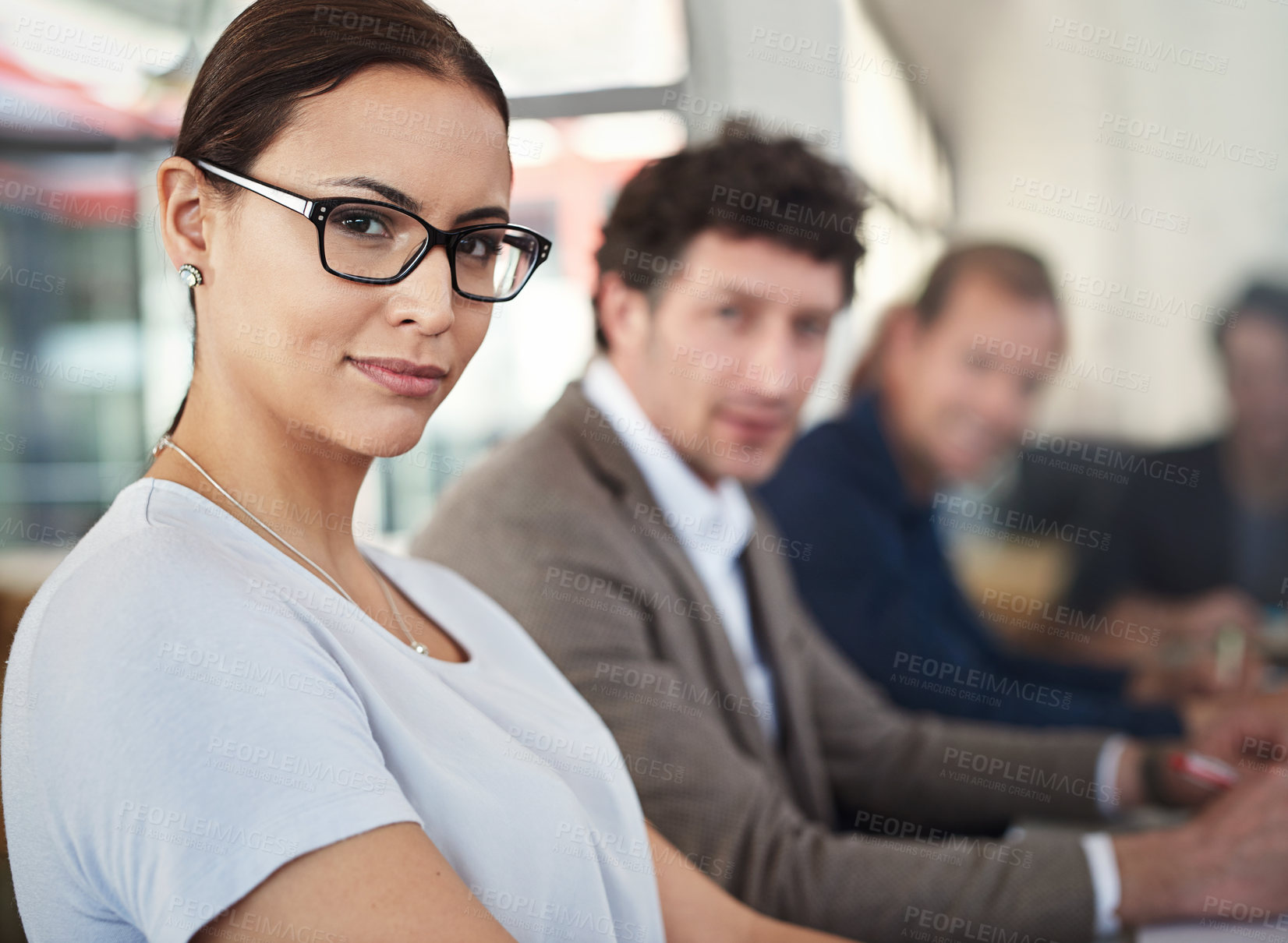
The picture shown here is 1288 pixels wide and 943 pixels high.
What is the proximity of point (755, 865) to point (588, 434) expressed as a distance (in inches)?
24.0

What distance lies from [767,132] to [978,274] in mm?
1101

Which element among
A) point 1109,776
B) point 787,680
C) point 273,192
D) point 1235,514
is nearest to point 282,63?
point 273,192

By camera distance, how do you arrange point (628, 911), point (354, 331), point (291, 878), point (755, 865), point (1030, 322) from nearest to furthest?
point (291, 878) < point (354, 331) < point (628, 911) < point (755, 865) < point (1030, 322)

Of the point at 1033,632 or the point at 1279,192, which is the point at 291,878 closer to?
the point at 1033,632

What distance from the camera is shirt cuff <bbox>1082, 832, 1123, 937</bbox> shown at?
1.08m

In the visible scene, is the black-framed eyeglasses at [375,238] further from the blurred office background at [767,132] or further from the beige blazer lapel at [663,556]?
the blurred office background at [767,132]

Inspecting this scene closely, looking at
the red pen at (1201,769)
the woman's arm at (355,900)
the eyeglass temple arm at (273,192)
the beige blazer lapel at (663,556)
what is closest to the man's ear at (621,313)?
the beige blazer lapel at (663,556)

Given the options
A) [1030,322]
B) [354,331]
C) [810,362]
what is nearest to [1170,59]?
[1030,322]

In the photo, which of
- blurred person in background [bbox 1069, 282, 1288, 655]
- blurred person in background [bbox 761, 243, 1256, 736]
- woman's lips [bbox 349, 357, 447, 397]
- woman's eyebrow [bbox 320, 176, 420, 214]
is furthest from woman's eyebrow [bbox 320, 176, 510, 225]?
blurred person in background [bbox 1069, 282, 1288, 655]

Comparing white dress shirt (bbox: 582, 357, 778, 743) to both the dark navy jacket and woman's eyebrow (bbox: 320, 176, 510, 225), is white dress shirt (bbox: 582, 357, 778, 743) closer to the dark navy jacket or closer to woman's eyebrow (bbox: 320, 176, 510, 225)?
the dark navy jacket

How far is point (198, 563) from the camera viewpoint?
62cm

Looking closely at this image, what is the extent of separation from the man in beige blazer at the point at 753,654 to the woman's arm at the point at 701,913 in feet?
0.37

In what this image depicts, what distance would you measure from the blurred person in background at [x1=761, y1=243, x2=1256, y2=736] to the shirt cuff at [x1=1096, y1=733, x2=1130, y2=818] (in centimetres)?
29

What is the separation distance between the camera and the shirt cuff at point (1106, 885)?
1.08 meters
